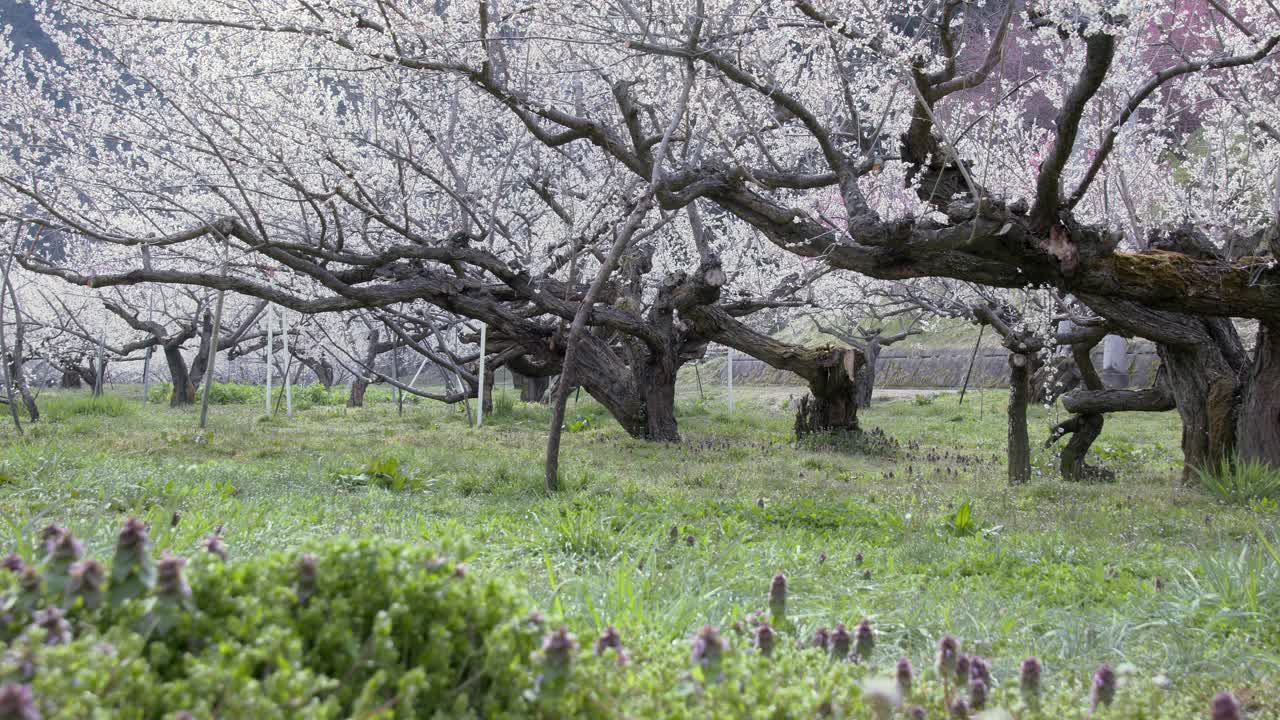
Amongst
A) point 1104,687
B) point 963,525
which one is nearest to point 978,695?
point 1104,687

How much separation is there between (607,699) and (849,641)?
0.77 m

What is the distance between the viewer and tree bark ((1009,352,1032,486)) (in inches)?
324

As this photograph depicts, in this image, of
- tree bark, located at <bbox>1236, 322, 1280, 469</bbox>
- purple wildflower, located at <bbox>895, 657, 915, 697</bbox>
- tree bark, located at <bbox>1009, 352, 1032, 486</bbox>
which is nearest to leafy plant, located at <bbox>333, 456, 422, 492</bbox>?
purple wildflower, located at <bbox>895, 657, 915, 697</bbox>

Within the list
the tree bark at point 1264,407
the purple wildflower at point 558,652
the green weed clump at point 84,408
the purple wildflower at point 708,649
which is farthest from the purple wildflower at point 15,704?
the green weed clump at point 84,408

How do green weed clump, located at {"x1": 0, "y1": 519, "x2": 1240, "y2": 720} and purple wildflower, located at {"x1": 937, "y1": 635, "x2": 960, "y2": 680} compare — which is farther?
purple wildflower, located at {"x1": 937, "y1": 635, "x2": 960, "y2": 680}

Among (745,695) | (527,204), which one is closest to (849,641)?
(745,695)

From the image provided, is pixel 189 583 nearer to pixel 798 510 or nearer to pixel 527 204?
pixel 798 510

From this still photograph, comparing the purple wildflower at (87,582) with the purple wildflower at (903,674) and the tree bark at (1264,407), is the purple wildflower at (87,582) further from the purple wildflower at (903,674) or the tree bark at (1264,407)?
the tree bark at (1264,407)

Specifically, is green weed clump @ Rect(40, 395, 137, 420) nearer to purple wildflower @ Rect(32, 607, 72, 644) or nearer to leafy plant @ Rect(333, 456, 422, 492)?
leafy plant @ Rect(333, 456, 422, 492)

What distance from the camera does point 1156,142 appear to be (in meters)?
14.3

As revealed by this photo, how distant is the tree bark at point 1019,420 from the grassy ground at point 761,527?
222 mm

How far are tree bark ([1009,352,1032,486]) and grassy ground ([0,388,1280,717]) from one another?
0.73 ft

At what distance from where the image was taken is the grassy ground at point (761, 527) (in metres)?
2.81

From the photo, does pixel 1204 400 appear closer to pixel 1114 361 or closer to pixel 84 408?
pixel 1114 361
